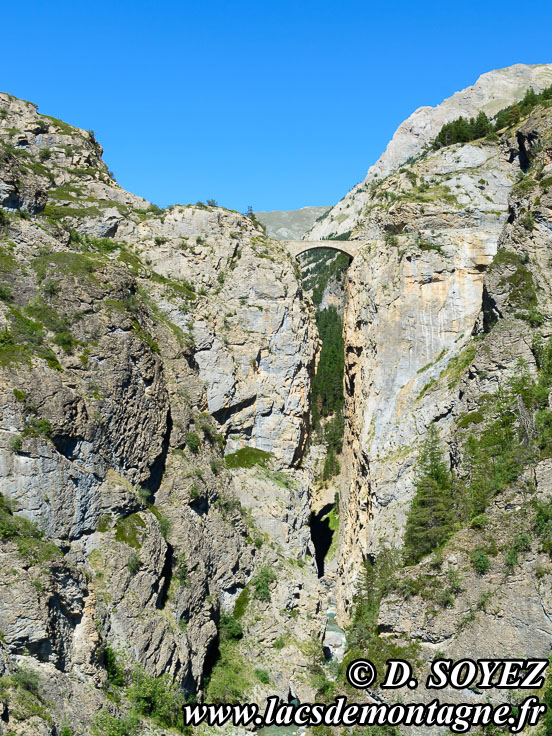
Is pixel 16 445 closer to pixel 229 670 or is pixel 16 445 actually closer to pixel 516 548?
pixel 229 670

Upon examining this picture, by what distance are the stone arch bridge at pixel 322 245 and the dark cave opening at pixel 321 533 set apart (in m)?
35.1

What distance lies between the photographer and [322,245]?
247 ft

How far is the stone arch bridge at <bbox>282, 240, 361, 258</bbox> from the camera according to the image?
235ft

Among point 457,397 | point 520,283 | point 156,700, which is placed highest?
point 520,283

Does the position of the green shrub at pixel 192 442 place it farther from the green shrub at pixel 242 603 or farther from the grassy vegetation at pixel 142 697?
the grassy vegetation at pixel 142 697

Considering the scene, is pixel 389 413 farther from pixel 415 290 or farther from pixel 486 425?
pixel 486 425

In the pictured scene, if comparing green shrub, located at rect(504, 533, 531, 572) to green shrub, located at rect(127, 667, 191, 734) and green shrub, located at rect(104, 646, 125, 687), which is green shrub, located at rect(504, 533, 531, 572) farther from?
green shrub, located at rect(104, 646, 125, 687)

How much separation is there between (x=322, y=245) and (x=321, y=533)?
124 feet

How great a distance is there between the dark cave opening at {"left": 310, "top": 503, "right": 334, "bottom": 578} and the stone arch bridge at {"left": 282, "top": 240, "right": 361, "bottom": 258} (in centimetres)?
3508

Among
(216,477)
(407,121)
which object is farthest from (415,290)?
(407,121)

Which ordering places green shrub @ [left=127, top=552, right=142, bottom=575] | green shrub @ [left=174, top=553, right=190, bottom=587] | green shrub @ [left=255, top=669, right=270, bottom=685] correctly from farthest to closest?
green shrub @ [left=255, top=669, right=270, bottom=685] < green shrub @ [left=174, top=553, right=190, bottom=587] < green shrub @ [left=127, top=552, right=142, bottom=575]

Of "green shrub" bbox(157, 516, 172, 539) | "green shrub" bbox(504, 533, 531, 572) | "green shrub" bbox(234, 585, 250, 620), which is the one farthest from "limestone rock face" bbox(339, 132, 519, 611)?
"green shrub" bbox(504, 533, 531, 572)

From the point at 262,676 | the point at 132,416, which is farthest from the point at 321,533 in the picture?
the point at 132,416

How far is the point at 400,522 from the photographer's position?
56.3 m
